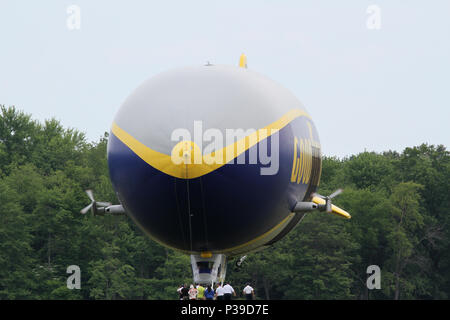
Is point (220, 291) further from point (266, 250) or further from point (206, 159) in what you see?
point (266, 250)

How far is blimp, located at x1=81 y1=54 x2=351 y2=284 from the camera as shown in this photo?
73.7 feet

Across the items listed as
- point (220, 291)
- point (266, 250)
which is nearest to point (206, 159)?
point (220, 291)

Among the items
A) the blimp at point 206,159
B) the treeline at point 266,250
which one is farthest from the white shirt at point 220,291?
the treeline at point 266,250

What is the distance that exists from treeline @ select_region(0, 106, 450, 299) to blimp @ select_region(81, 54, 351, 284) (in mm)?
51325

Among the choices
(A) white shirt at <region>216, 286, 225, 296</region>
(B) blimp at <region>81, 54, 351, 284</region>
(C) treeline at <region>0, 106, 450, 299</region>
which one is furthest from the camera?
(C) treeline at <region>0, 106, 450, 299</region>

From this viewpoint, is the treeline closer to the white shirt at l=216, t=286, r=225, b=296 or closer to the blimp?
the white shirt at l=216, t=286, r=225, b=296

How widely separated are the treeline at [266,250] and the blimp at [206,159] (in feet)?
168

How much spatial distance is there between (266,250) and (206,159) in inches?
2318

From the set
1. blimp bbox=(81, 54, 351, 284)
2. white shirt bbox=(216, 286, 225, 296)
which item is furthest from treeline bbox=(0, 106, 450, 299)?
blimp bbox=(81, 54, 351, 284)

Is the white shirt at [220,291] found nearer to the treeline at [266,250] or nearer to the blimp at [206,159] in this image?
the blimp at [206,159]

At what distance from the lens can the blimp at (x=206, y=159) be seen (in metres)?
22.5
